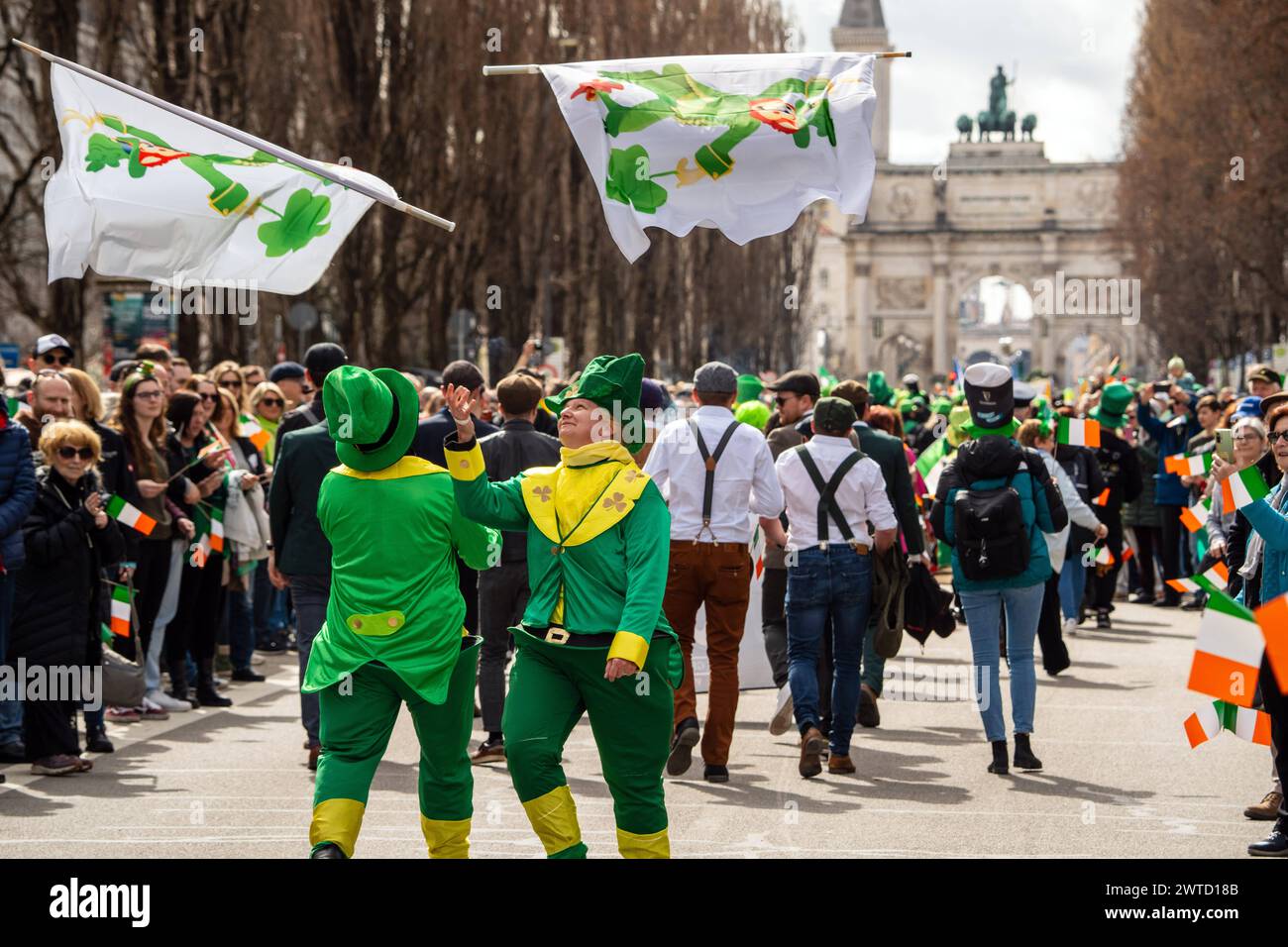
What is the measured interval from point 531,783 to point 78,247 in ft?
13.9

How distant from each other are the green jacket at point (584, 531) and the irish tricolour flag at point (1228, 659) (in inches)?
63.0

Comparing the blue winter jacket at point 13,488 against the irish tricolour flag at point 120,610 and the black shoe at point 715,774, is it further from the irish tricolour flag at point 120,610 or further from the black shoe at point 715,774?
the black shoe at point 715,774

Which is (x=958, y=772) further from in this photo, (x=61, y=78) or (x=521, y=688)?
(x=61, y=78)

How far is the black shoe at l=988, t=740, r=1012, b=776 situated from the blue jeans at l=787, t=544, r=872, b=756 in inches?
26.7

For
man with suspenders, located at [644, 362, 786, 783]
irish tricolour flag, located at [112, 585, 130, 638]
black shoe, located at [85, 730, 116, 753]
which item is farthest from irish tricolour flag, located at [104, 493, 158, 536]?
man with suspenders, located at [644, 362, 786, 783]

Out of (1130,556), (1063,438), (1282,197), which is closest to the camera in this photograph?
(1063,438)

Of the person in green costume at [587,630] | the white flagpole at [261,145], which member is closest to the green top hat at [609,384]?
the person in green costume at [587,630]

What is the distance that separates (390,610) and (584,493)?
695mm

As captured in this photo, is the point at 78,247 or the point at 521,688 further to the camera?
the point at 78,247

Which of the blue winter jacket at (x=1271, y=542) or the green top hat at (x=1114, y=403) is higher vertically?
the green top hat at (x=1114, y=403)

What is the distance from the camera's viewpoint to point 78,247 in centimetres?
947

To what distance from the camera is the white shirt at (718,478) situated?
9.73 m

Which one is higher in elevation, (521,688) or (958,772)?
(521,688)

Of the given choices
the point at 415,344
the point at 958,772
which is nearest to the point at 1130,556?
the point at 958,772
